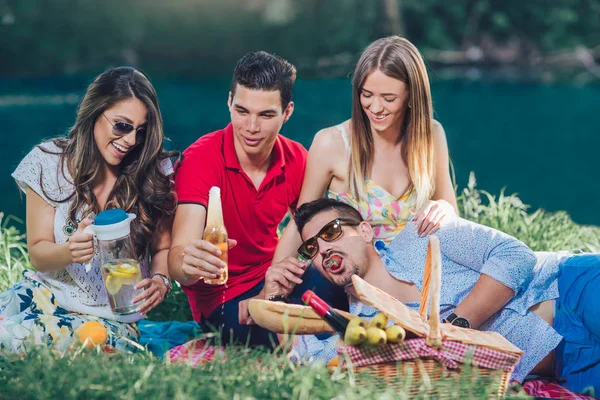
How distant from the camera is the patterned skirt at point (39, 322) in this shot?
3473 millimetres

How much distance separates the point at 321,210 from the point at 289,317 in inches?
34.4

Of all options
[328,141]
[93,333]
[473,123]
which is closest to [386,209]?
[328,141]

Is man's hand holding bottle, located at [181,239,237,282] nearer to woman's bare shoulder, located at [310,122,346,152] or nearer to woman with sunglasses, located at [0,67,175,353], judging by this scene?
woman with sunglasses, located at [0,67,175,353]

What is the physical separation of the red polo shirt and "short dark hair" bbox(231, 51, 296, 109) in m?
0.36

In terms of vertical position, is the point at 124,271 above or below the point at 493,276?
below

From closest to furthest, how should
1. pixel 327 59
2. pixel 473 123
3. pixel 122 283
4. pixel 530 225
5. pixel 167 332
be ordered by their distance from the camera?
pixel 122 283 → pixel 167 332 → pixel 530 225 → pixel 473 123 → pixel 327 59

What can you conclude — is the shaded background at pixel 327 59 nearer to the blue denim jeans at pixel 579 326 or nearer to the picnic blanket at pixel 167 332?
the picnic blanket at pixel 167 332

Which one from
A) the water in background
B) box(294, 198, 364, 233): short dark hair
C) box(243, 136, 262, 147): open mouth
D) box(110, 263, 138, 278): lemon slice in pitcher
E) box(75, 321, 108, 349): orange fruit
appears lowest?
box(75, 321, 108, 349): orange fruit

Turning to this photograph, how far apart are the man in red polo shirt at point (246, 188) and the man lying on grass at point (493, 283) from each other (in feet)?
0.91

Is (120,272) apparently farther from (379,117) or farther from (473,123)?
(473,123)

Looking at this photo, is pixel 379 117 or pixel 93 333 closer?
pixel 93 333

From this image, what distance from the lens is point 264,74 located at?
3863mm

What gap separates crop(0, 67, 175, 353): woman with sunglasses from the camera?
357cm

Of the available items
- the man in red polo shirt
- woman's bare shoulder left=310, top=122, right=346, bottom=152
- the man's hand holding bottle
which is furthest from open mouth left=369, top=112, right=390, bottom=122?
the man's hand holding bottle
